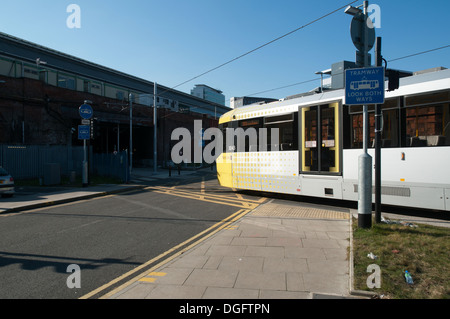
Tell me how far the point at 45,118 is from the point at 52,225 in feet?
65.4

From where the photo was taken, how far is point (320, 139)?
10297 millimetres

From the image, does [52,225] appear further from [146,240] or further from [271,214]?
[271,214]

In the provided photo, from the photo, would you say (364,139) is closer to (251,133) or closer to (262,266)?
(262,266)

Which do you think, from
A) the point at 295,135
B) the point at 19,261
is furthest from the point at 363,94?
the point at 19,261

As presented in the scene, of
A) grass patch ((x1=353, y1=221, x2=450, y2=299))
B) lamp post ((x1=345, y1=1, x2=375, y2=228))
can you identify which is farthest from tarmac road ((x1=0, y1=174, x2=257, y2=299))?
lamp post ((x1=345, y1=1, x2=375, y2=228))

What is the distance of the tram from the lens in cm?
→ 784

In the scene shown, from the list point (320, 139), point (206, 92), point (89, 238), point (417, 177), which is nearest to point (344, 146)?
point (320, 139)

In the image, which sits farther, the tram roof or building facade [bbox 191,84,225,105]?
building facade [bbox 191,84,225,105]

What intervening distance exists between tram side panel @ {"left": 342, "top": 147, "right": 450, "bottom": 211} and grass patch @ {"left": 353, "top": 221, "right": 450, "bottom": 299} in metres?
1.18

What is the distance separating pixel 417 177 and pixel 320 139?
3162 millimetres

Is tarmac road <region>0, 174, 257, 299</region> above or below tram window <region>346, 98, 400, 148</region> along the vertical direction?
below

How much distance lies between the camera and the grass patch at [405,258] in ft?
12.7

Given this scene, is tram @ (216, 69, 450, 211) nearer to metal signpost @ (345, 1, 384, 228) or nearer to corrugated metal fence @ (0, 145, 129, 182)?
metal signpost @ (345, 1, 384, 228)

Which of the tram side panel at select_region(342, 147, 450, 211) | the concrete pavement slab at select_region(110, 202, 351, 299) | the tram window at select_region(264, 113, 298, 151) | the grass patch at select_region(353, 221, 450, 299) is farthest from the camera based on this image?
the tram window at select_region(264, 113, 298, 151)
